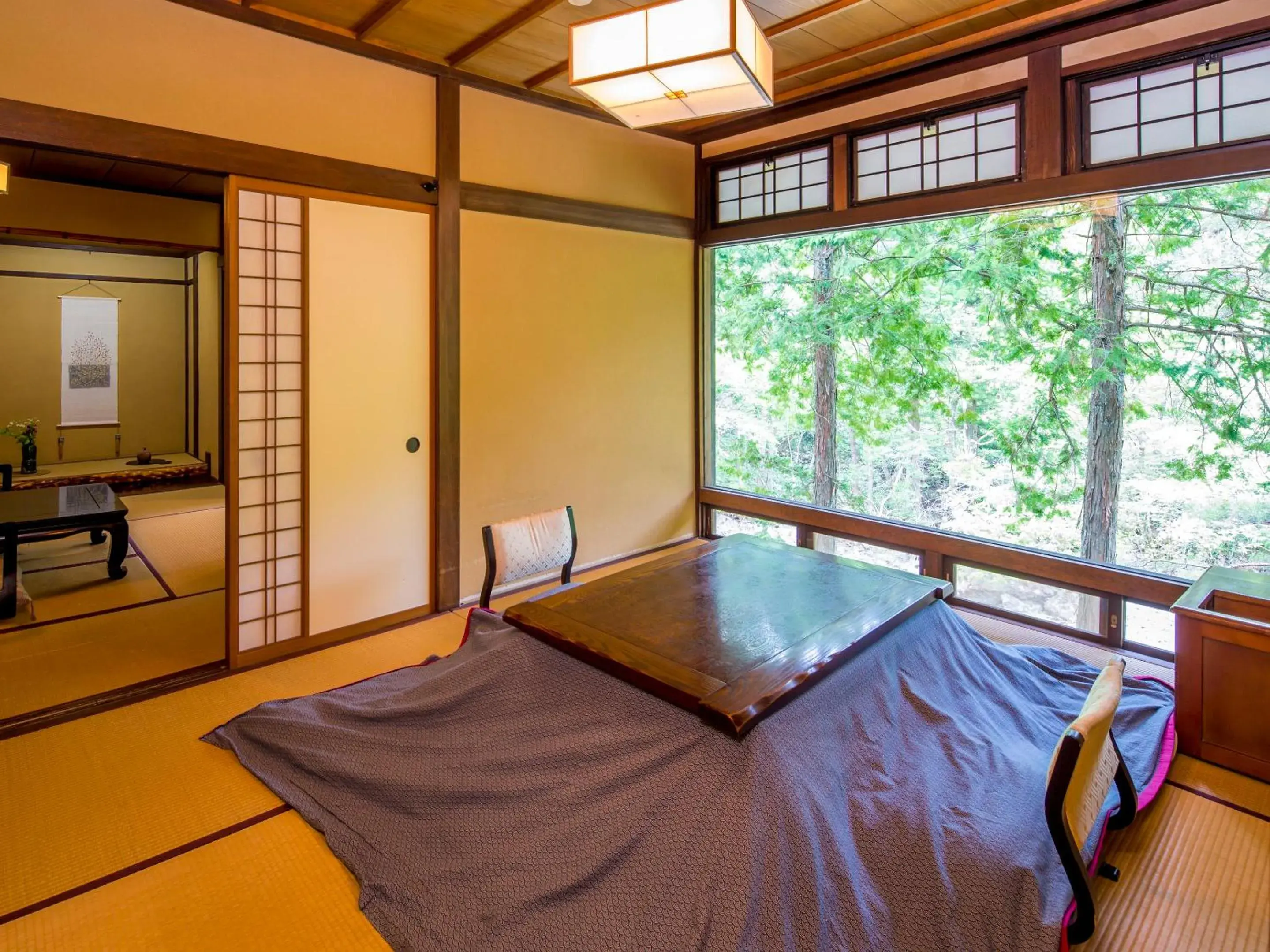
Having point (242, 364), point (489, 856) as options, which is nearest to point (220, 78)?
point (242, 364)

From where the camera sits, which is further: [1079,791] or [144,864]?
[144,864]

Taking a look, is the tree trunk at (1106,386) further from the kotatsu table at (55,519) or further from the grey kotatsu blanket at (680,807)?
the kotatsu table at (55,519)

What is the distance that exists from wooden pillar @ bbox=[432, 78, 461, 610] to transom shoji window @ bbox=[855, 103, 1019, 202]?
2.38 metres

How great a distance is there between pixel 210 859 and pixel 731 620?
1681 millimetres

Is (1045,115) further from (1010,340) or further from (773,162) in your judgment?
(1010,340)

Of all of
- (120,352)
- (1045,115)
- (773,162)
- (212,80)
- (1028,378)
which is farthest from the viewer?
(120,352)

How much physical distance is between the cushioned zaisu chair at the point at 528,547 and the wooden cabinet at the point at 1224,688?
2431 millimetres

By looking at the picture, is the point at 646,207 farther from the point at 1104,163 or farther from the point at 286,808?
the point at 286,808

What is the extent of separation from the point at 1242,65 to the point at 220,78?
4337mm

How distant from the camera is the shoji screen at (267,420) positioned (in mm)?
3184

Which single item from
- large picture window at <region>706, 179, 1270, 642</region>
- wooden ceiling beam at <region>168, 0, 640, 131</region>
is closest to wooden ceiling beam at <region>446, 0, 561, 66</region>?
wooden ceiling beam at <region>168, 0, 640, 131</region>

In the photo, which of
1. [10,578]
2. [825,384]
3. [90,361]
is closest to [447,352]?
[10,578]

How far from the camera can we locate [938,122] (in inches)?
151

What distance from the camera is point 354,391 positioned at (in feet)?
11.6
